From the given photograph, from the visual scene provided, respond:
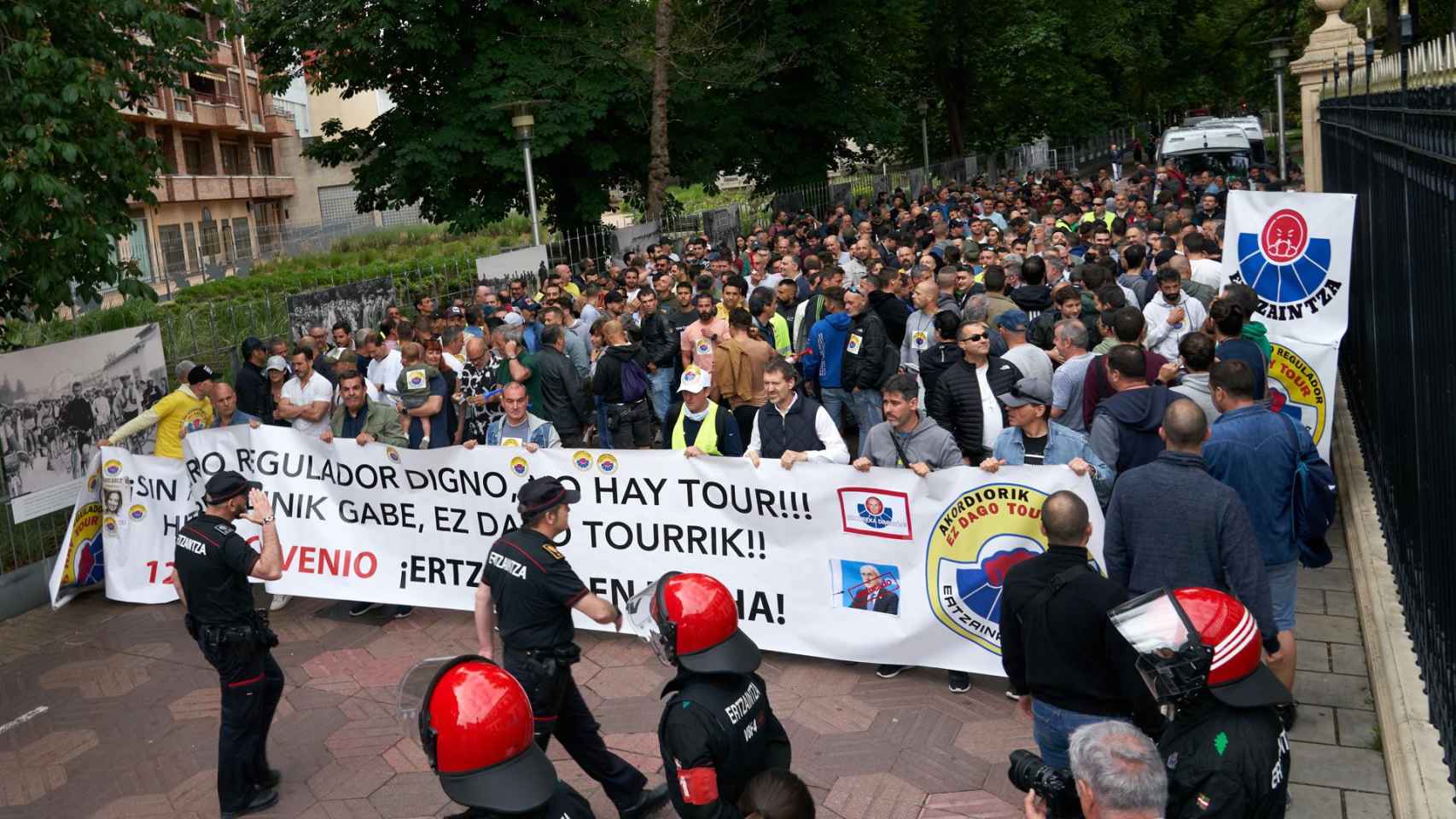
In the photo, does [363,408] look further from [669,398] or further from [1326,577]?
[1326,577]

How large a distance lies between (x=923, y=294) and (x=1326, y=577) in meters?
3.51

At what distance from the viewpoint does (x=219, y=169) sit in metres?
55.7

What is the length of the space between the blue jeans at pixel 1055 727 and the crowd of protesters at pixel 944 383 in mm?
11

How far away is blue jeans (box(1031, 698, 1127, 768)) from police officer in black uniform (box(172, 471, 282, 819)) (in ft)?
12.4

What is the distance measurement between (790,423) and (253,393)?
621 centimetres

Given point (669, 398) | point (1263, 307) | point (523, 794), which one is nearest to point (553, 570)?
point (523, 794)

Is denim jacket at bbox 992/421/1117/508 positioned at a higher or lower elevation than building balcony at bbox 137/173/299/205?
lower

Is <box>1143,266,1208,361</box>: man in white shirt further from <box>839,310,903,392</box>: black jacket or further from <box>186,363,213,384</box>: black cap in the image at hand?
<box>186,363,213,384</box>: black cap

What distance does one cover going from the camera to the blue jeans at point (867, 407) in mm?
9922

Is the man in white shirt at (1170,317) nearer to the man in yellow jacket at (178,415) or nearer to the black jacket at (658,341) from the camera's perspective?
the black jacket at (658,341)

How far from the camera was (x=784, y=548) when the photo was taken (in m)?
7.57

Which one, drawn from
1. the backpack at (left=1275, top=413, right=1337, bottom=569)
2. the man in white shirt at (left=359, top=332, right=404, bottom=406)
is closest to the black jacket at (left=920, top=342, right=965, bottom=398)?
the backpack at (left=1275, top=413, right=1337, bottom=569)

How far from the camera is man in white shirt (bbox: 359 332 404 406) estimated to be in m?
11.1

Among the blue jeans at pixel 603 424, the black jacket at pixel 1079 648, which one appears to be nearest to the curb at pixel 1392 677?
the black jacket at pixel 1079 648
